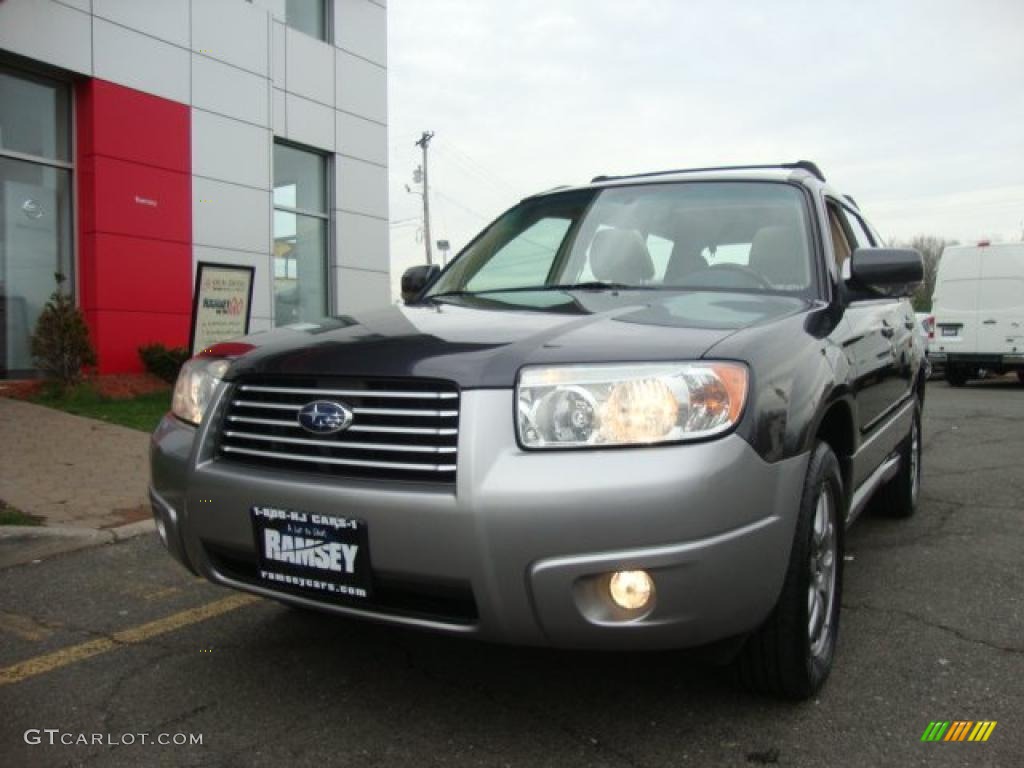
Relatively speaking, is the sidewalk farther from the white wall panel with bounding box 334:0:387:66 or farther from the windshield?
the white wall panel with bounding box 334:0:387:66

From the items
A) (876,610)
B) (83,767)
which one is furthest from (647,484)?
(876,610)

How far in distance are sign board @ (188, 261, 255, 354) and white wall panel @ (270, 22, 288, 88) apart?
5.73 metres

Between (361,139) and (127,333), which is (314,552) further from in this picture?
(361,139)

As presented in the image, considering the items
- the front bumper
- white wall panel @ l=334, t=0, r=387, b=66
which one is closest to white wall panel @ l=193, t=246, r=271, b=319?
white wall panel @ l=334, t=0, r=387, b=66

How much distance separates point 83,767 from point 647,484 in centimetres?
165

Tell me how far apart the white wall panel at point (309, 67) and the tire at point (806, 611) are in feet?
40.3

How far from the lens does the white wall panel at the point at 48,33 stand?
31.1ft

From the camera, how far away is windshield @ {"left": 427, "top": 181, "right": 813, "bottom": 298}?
3252 mm

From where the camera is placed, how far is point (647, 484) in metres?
2.03

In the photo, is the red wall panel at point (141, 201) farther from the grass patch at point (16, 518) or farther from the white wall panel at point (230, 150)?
the grass patch at point (16, 518)

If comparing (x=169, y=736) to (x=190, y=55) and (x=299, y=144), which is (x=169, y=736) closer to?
(x=190, y=55)

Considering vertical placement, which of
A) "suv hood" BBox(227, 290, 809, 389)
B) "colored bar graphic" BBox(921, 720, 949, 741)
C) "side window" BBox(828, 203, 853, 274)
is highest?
"side window" BBox(828, 203, 853, 274)

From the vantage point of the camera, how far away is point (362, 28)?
47.1ft

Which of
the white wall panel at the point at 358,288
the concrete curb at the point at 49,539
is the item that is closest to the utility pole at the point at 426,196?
the white wall panel at the point at 358,288
